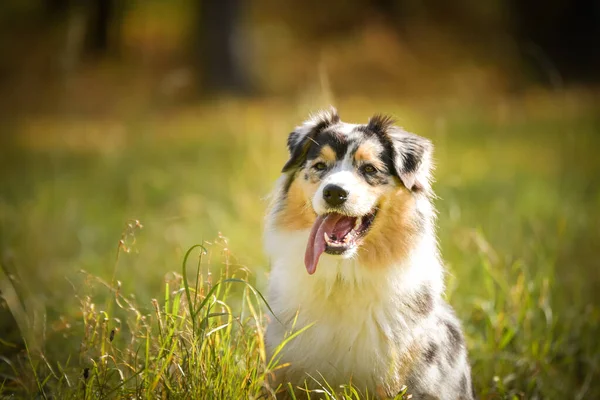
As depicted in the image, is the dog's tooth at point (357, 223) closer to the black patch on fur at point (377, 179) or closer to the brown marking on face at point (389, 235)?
the brown marking on face at point (389, 235)

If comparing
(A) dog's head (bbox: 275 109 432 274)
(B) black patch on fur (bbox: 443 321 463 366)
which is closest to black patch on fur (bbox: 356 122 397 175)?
(A) dog's head (bbox: 275 109 432 274)

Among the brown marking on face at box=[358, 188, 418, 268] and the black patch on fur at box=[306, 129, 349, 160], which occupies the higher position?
the black patch on fur at box=[306, 129, 349, 160]

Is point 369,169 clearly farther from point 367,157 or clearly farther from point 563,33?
point 563,33

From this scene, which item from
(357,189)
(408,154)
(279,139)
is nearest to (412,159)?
(408,154)

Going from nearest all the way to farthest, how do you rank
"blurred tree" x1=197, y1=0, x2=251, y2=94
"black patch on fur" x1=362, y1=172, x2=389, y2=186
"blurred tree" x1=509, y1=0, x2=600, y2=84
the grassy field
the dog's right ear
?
the grassy field
"black patch on fur" x1=362, y1=172, x2=389, y2=186
the dog's right ear
"blurred tree" x1=197, y1=0, x2=251, y2=94
"blurred tree" x1=509, y1=0, x2=600, y2=84

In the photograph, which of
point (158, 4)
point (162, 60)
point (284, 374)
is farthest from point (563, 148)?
point (158, 4)

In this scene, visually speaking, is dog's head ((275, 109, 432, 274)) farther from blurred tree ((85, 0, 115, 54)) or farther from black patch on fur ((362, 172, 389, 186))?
blurred tree ((85, 0, 115, 54))

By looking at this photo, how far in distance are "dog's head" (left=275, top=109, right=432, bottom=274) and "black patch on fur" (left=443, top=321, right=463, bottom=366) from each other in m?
0.52

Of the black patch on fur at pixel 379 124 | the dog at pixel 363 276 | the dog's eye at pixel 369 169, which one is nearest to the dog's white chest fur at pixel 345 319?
the dog at pixel 363 276

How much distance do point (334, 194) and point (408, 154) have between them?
57 centimetres

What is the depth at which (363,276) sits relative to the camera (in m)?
3.79

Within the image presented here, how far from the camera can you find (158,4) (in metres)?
19.7

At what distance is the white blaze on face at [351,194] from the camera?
3.64 metres

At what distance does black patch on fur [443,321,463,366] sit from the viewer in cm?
383
